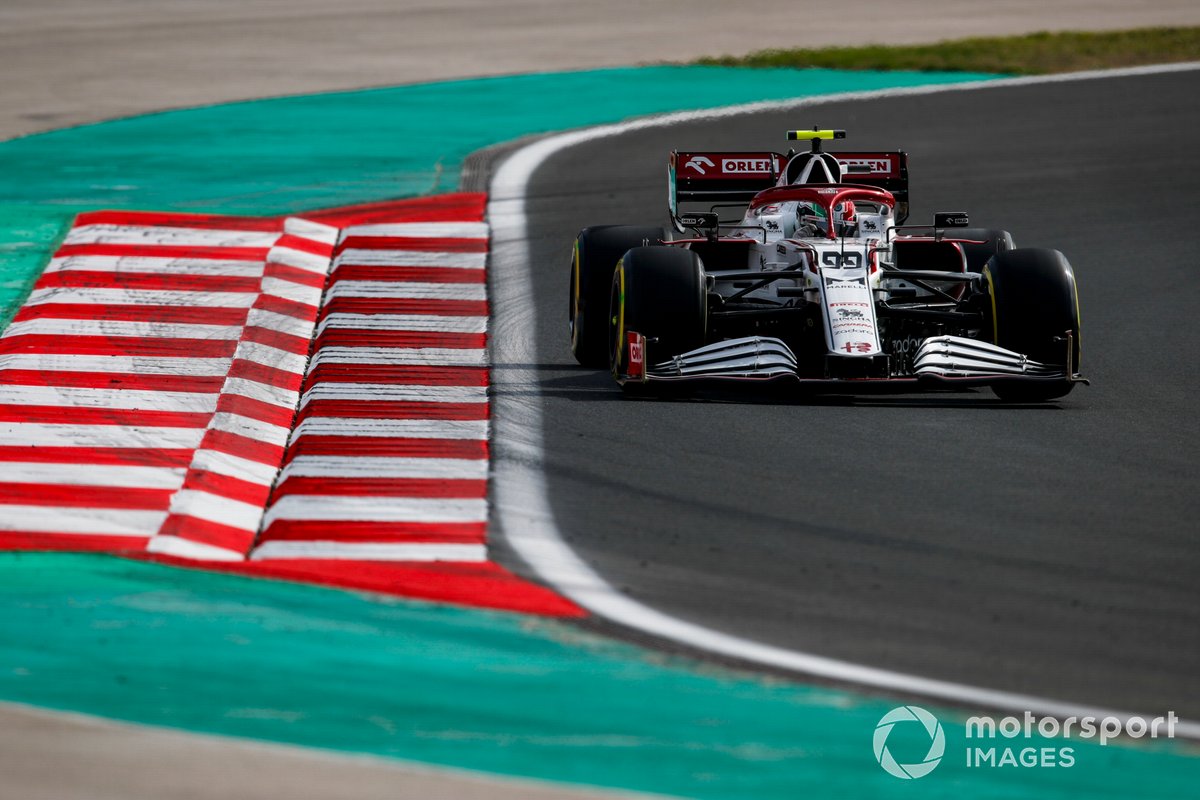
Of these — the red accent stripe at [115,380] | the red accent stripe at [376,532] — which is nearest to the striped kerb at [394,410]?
the red accent stripe at [376,532]

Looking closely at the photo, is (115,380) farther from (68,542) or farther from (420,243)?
(420,243)

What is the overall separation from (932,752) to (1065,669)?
1.01 metres

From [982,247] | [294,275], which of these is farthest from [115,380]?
[982,247]

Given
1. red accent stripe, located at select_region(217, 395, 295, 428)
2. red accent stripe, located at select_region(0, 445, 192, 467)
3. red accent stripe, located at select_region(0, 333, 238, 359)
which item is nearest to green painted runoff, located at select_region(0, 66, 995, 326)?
red accent stripe, located at select_region(0, 333, 238, 359)

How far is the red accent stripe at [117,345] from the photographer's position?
1279cm

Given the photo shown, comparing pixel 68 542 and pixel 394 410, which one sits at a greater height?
pixel 394 410

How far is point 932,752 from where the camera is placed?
6.35 metres

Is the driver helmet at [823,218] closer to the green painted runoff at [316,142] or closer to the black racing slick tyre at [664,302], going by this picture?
the black racing slick tyre at [664,302]

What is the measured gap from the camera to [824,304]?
11.5m

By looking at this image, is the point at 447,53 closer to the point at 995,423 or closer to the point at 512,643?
the point at 995,423

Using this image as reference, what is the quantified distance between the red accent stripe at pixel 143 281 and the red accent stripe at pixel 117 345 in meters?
1.57

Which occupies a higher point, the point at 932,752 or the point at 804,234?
the point at 804,234

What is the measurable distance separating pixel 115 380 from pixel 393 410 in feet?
6.22

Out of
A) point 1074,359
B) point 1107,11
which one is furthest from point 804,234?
point 1107,11
